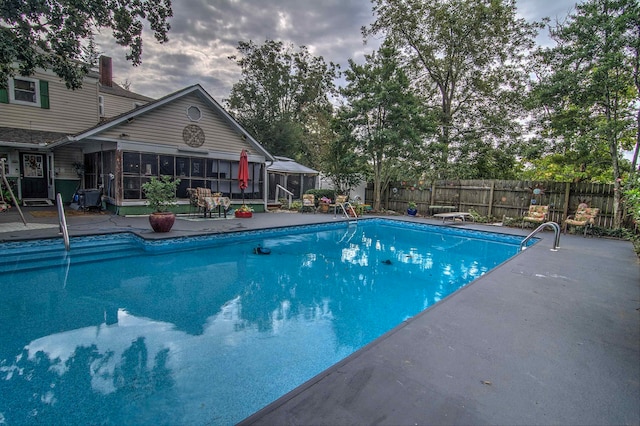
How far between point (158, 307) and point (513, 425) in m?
3.97

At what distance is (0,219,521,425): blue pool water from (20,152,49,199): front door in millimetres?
7083

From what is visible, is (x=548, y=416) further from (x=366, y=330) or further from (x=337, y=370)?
(x=366, y=330)

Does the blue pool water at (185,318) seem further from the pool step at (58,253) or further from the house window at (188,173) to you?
the house window at (188,173)

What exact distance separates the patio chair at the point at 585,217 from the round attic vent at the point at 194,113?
521 inches

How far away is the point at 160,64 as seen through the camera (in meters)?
13.5

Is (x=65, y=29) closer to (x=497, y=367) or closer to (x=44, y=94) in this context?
(x=44, y=94)

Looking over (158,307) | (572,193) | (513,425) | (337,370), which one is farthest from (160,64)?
(572,193)

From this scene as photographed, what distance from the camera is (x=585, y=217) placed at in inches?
386

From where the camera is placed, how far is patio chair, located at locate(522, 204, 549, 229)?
1054cm

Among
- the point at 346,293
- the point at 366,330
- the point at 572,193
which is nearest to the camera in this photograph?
the point at 366,330

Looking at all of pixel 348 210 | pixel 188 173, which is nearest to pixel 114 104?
pixel 188 173

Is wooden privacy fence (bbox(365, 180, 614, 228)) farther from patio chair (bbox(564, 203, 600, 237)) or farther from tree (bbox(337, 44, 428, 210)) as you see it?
tree (bbox(337, 44, 428, 210))

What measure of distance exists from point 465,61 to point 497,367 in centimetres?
1905

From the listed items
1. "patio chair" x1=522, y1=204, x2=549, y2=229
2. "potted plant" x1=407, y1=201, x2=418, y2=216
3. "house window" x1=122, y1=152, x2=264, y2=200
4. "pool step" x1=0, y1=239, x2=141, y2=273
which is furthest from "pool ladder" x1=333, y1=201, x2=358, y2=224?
"pool step" x1=0, y1=239, x2=141, y2=273
